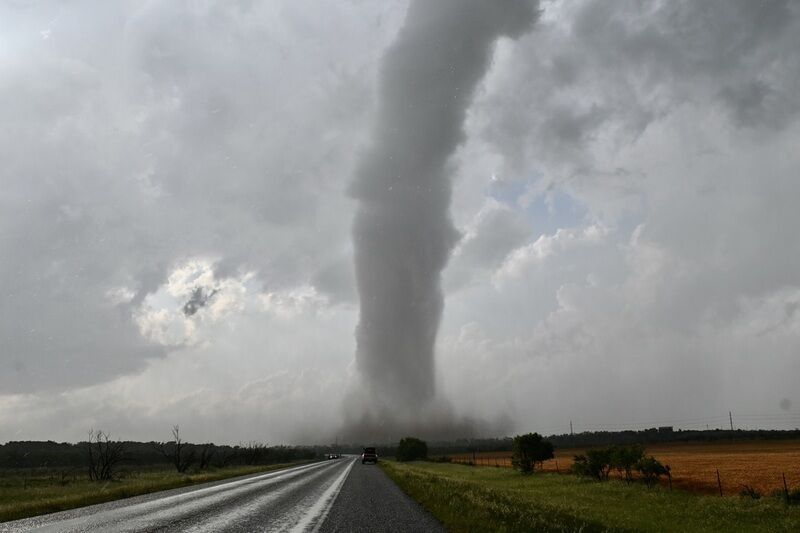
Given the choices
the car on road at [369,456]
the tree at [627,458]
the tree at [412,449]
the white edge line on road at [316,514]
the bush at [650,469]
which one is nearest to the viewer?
the white edge line on road at [316,514]

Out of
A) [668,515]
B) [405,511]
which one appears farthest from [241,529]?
[668,515]

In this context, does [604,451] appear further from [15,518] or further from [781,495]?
[15,518]

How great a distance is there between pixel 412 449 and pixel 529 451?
85317 millimetres

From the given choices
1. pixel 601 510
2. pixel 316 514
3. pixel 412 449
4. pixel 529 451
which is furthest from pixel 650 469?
pixel 412 449

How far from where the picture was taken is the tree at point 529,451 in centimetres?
6469

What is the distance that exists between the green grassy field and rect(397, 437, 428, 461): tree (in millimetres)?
104192

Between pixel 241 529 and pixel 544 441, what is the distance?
62257mm

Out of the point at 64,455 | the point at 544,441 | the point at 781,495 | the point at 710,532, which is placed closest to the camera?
the point at 710,532

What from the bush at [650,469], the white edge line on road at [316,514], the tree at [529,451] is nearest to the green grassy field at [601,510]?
the bush at [650,469]

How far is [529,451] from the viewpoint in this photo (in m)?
65.2

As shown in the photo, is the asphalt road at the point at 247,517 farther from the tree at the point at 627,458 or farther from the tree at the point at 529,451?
the tree at the point at 529,451

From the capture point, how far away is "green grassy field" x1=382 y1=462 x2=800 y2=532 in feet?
44.6

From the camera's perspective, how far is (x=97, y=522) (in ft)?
42.2

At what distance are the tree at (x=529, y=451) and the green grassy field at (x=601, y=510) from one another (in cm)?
1951
